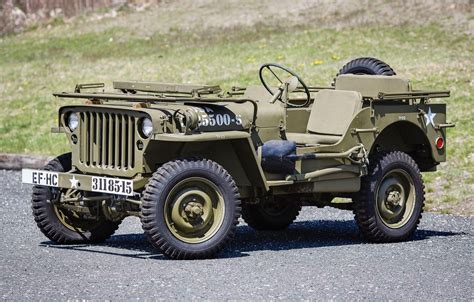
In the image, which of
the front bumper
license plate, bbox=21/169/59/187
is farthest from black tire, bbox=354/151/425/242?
license plate, bbox=21/169/59/187

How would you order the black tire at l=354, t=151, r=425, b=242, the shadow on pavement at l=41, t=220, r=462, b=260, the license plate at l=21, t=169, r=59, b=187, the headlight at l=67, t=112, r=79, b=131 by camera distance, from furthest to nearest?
the black tire at l=354, t=151, r=425, b=242 < the headlight at l=67, t=112, r=79, b=131 < the shadow on pavement at l=41, t=220, r=462, b=260 < the license plate at l=21, t=169, r=59, b=187

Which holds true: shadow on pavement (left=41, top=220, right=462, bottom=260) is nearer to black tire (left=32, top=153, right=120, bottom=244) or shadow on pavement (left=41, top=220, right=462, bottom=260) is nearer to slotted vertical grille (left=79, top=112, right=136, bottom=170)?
black tire (left=32, top=153, right=120, bottom=244)

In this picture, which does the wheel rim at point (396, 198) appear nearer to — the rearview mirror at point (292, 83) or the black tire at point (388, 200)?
the black tire at point (388, 200)

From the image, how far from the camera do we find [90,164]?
10336 mm

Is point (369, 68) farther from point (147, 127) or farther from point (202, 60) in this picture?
point (202, 60)

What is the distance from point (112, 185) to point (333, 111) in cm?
232

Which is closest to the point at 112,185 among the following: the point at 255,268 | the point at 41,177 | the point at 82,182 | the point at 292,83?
the point at 82,182

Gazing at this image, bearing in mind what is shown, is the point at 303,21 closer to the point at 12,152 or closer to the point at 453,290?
the point at 12,152

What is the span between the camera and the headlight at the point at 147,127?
9750 mm

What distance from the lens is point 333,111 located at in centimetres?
1110

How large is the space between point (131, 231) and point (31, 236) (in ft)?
3.31

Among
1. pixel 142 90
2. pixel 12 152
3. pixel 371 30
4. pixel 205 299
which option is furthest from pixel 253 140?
pixel 371 30

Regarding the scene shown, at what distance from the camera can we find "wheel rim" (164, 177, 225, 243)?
9.78 metres

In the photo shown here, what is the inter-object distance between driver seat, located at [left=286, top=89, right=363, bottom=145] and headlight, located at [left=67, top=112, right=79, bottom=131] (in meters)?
1.80
